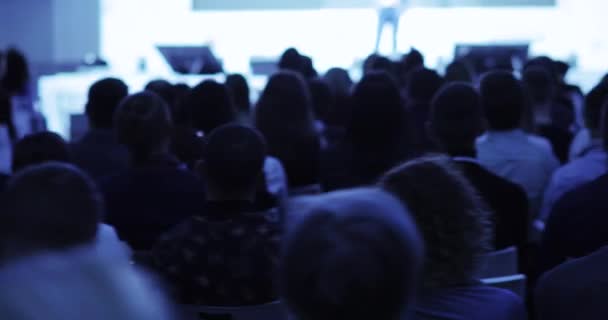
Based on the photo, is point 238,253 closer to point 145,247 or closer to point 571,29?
point 145,247

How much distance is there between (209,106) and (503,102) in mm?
1327

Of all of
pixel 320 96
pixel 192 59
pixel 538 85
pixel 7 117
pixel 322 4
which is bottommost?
pixel 7 117

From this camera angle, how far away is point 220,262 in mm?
2148

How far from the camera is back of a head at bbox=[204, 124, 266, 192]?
2379mm

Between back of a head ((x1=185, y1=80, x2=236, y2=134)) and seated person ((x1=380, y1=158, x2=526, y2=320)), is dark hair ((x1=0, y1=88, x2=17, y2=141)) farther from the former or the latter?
seated person ((x1=380, y1=158, x2=526, y2=320))

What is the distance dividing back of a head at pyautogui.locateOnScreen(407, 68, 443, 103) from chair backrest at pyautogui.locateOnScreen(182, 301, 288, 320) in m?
2.96

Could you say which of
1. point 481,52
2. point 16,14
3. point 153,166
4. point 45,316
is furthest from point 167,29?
point 45,316

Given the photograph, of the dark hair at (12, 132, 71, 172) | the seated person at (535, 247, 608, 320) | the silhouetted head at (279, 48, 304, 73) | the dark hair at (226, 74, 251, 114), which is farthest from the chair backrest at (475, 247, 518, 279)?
the silhouetted head at (279, 48, 304, 73)

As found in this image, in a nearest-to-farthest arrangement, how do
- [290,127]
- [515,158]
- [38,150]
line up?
[38,150]
[515,158]
[290,127]

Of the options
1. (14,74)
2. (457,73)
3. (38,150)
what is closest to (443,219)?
(38,150)

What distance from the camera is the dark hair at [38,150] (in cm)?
282

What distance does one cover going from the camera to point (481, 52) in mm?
8344

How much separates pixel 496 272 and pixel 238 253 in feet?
2.83

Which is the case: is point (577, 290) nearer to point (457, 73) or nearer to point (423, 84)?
point (423, 84)
